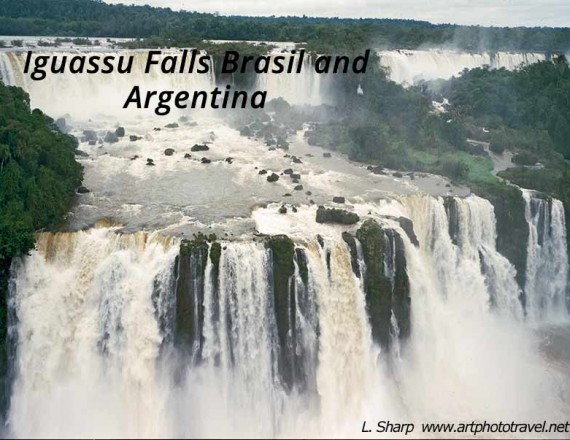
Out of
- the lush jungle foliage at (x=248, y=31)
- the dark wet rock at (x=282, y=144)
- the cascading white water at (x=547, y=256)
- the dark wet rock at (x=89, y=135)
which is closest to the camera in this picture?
the cascading white water at (x=547, y=256)

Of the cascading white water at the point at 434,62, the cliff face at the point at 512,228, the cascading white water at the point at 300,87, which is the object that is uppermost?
the cascading white water at the point at 434,62

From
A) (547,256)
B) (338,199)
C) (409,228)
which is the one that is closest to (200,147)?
(338,199)

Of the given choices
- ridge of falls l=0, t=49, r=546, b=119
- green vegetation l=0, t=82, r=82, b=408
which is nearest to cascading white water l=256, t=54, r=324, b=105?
ridge of falls l=0, t=49, r=546, b=119

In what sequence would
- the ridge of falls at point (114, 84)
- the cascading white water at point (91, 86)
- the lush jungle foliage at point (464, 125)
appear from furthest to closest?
1. the ridge of falls at point (114, 84)
2. the cascading white water at point (91, 86)
3. the lush jungle foliage at point (464, 125)

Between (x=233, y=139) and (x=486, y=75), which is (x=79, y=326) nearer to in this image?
(x=233, y=139)

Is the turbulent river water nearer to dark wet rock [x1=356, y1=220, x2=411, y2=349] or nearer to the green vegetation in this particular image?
dark wet rock [x1=356, y1=220, x2=411, y2=349]

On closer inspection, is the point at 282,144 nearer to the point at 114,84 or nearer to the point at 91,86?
the point at 114,84

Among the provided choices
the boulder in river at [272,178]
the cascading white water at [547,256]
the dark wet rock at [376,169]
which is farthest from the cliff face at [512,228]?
the boulder in river at [272,178]

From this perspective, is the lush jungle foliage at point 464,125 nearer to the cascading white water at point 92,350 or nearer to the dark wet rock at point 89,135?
the dark wet rock at point 89,135
